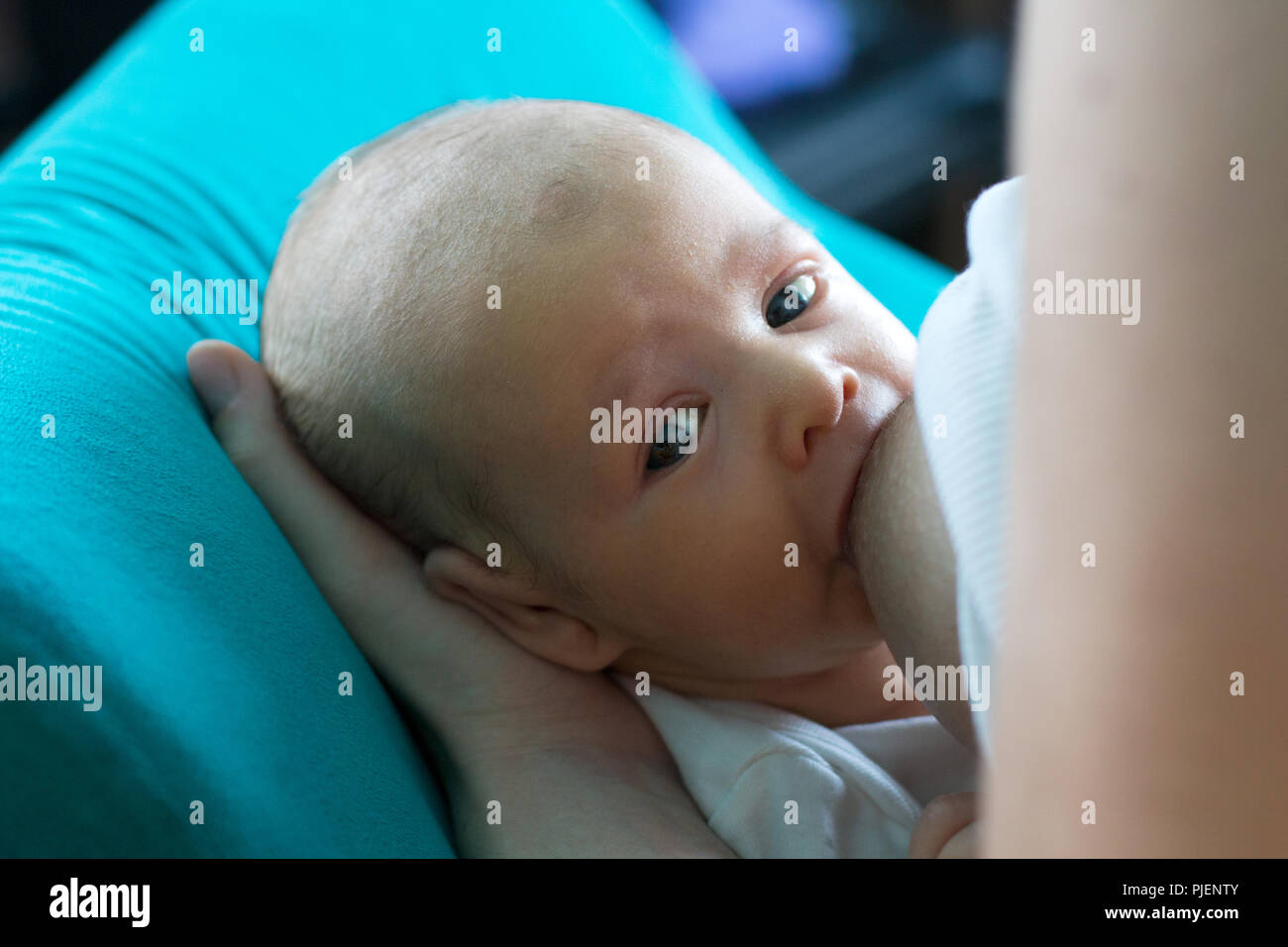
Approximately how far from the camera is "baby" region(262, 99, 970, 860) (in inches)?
23.1

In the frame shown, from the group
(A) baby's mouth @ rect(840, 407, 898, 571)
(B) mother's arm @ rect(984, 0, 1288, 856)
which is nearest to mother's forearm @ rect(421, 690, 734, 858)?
(A) baby's mouth @ rect(840, 407, 898, 571)

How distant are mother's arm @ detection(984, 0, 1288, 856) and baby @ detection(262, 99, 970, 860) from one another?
250mm

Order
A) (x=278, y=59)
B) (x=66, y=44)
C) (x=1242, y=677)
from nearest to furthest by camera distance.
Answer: (x=1242, y=677)
(x=278, y=59)
(x=66, y=44)

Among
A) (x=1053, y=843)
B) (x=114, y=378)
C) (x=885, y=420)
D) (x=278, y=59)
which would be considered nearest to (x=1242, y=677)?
(x=1053, y=843)

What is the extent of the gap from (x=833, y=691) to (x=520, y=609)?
0.61ft

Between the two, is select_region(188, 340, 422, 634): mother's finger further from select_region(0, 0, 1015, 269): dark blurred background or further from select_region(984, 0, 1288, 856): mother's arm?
select_region(0, 0, 1015, 269): dark blurred background

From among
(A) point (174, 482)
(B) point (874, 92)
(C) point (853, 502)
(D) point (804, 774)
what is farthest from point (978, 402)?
(B) point (874, 92)

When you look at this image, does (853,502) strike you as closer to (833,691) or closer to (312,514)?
(833,691)

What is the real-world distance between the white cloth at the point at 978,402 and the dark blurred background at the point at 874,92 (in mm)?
1552

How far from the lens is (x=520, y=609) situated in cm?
67

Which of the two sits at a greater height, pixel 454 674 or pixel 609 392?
pixel 609 392

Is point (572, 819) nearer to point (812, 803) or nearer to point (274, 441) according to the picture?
point (812, 803)

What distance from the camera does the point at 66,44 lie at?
6.22ft

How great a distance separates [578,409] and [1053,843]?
36cm
